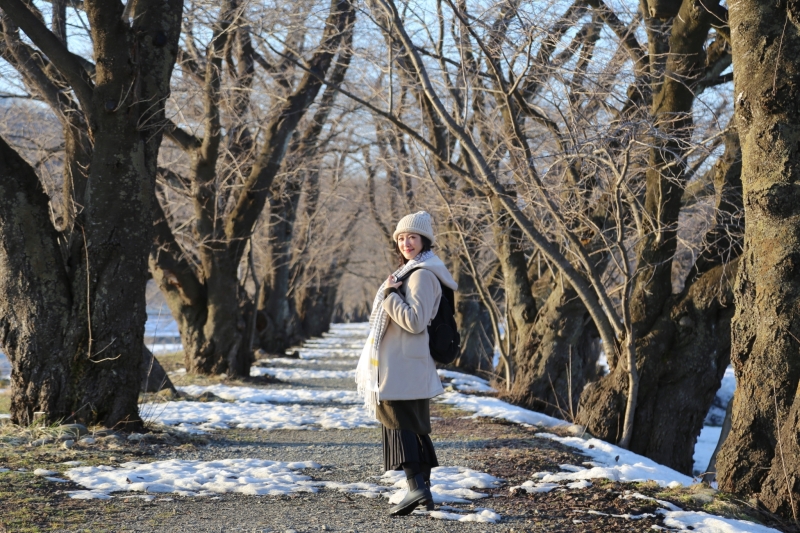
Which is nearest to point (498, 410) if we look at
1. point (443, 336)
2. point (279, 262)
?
point (443, 336)

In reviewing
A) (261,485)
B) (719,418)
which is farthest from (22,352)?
(719,418)

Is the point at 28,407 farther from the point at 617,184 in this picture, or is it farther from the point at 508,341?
the point at 508,341

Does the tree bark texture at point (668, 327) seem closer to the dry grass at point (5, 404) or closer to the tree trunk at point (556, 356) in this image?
the tree trunk at point (556, 356)

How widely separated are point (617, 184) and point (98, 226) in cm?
460

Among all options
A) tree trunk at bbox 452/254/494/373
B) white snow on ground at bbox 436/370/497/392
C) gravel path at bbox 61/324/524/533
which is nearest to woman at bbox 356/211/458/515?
gravel path at bbox 61/324/524/533

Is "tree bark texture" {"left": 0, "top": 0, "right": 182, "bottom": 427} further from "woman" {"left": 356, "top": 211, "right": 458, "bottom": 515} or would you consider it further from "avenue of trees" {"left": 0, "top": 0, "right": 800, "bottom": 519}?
"woman" {"left": 356, "top": 211, "right": 458, "bottom": 515}

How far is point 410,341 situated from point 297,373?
1194cm

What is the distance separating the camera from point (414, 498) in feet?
15.4

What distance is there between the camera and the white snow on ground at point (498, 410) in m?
9.59

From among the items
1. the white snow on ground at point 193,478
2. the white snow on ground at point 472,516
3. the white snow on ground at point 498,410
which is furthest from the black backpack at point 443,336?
the white snow on ground at point 498,410

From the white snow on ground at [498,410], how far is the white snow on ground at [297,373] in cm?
405

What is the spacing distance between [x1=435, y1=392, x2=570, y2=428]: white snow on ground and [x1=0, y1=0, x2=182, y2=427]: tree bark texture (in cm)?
449

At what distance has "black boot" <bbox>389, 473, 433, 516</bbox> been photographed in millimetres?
4707

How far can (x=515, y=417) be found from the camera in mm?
9664
